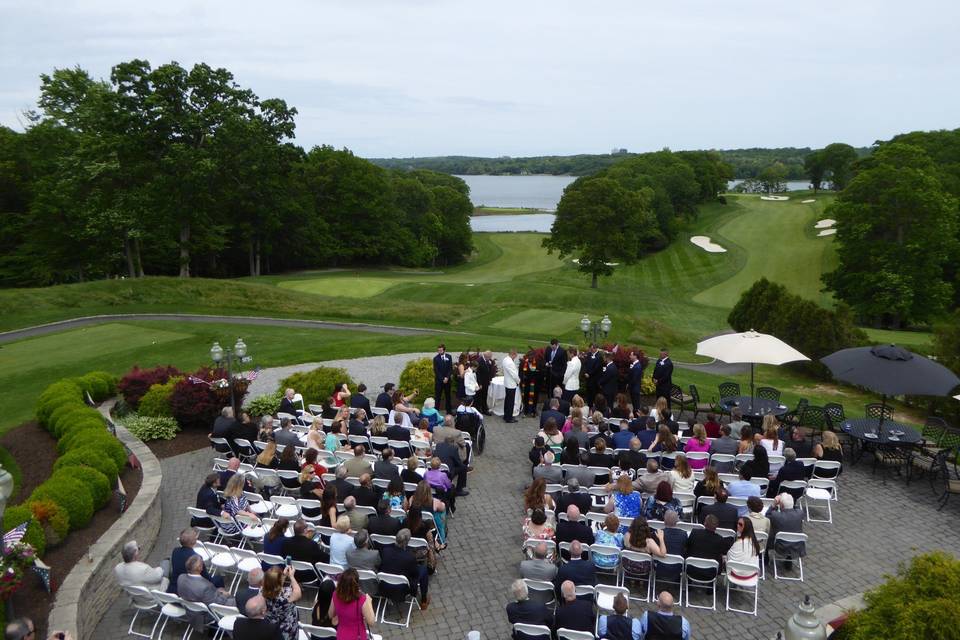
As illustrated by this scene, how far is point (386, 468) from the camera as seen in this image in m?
10.7

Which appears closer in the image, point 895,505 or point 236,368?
point 895,505

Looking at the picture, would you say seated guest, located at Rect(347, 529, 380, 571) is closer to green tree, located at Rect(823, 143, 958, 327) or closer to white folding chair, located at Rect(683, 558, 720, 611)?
white folding chair, located at Rect(683, 558, 720, 611)

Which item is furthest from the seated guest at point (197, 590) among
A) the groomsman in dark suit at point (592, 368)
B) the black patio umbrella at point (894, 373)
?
the black patio umbrella at point (894, 373)

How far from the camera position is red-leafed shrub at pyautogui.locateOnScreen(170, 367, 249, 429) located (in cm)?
1563

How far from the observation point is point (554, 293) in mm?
40562

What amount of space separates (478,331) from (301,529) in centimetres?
2089

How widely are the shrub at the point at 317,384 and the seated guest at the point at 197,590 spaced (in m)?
8.64

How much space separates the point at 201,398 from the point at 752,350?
13132 millimetres

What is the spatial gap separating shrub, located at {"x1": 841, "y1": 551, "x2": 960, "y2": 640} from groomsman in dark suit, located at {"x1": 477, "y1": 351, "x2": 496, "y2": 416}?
35.1ft

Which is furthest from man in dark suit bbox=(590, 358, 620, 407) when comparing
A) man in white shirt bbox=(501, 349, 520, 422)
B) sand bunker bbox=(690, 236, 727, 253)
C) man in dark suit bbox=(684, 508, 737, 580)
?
sand bunker bbox=(690, 236, 727, 253)

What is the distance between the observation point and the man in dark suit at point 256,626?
6.72 metres

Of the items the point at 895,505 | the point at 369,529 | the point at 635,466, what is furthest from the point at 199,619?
the point at 895,505

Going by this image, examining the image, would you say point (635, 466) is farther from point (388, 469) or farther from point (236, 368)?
point (236, 368)

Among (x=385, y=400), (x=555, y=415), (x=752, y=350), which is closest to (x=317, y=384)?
(x=385, y=400)
